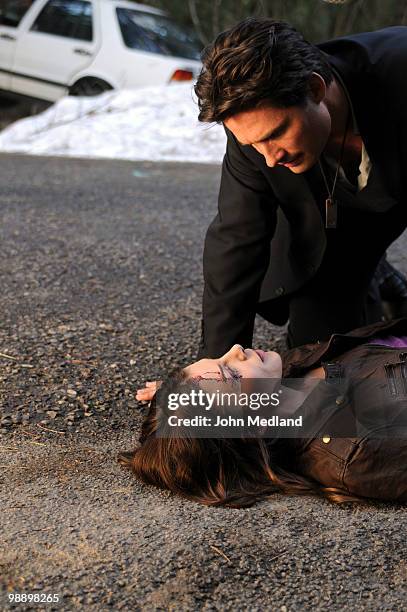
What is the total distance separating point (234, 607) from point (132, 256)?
317 centimetres

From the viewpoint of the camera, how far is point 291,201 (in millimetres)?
3096

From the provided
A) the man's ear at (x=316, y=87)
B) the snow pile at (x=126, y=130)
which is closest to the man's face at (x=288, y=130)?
the man's ear at (x=316, y=87)

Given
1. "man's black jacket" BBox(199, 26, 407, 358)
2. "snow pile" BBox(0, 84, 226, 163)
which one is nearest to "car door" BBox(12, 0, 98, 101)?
"snow pile" BBox(0, 84, 226, 163)

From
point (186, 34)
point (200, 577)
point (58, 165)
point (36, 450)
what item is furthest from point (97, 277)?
point (186, 34)

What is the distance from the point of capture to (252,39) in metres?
2.51

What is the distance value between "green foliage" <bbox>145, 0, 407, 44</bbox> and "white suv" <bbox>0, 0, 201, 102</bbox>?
75.4 inches

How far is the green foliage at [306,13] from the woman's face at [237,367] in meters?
9.17

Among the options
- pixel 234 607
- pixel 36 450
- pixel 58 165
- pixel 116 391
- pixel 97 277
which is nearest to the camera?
pixel 234 607

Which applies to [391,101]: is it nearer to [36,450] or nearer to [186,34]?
[36,450]

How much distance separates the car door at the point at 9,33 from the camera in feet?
31.1

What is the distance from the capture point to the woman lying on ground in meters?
2.46

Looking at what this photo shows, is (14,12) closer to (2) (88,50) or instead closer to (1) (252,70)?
(2) (88,50)

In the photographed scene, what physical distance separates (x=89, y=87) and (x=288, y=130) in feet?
23.8

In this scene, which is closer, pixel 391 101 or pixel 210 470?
pixel 210 470
